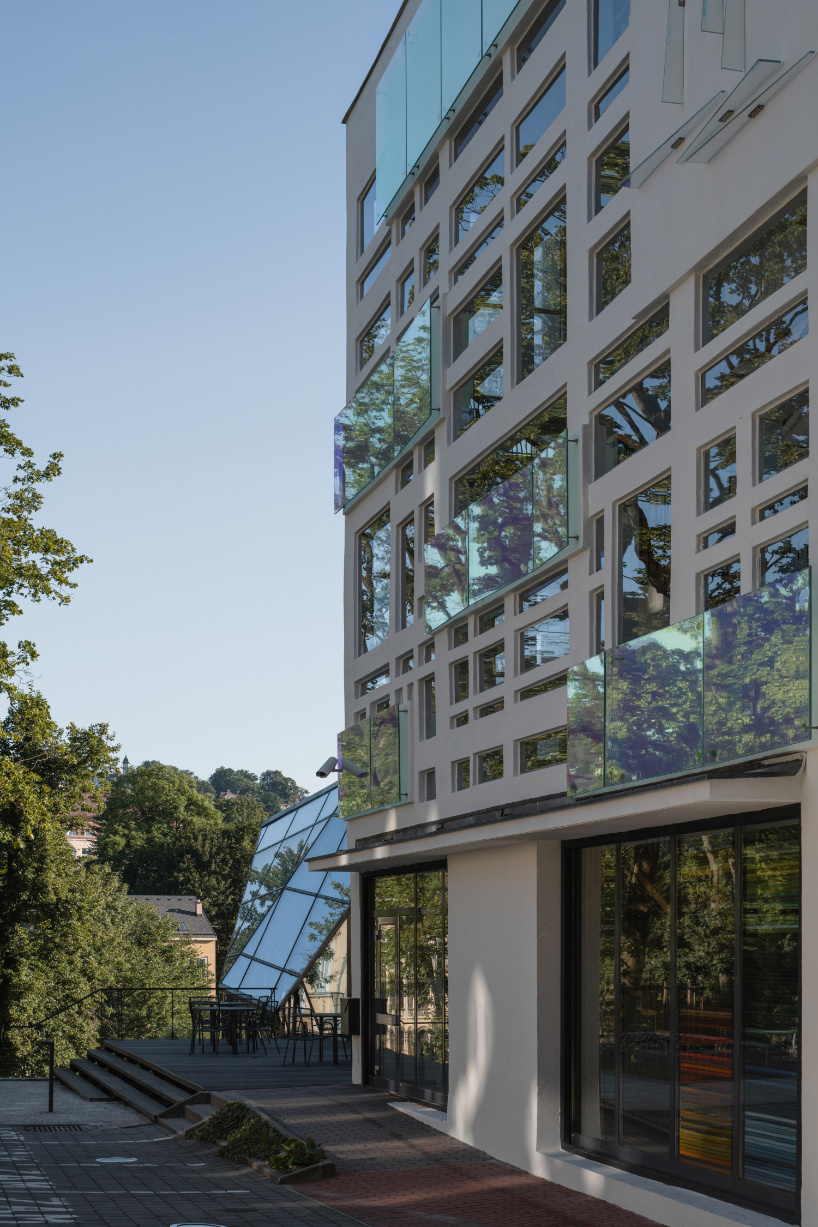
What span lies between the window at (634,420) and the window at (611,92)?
10.4 feet

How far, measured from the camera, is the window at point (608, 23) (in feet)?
43.8

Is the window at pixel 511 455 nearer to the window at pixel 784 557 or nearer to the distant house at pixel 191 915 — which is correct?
the window at pixel 784 557

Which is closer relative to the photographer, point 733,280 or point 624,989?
point 733,280

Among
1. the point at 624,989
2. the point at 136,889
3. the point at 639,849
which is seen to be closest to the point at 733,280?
the point at 639,849

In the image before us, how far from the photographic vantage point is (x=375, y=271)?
869 inches

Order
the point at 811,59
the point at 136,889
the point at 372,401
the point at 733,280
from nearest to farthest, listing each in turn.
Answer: the point at 811,59
the point at 733,280
the point at 372,401
the point at 136,889

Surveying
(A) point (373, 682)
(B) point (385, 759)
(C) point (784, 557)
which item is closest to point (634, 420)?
(C) point (784, 557)

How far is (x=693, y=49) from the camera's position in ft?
36.9

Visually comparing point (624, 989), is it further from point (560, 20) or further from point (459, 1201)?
point (560, 20)

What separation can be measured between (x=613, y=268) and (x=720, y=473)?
3.33 m

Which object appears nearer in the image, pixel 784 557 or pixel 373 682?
pixel 784 557

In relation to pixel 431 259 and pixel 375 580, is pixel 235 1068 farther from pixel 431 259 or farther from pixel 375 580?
pixel 431 259

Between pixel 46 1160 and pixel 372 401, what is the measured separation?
1155cm

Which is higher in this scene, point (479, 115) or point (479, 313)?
point (479, 115)
